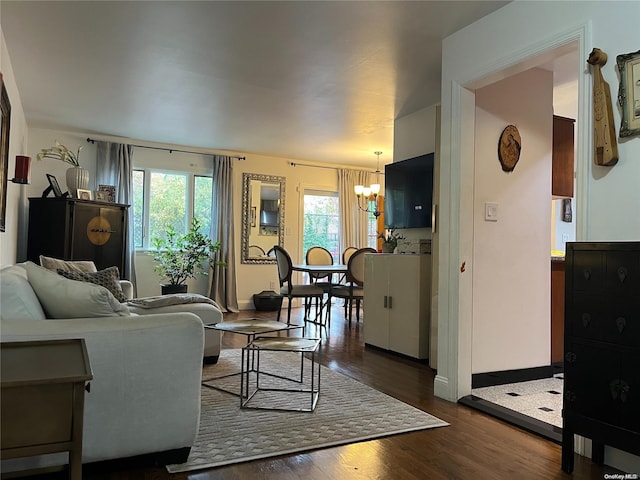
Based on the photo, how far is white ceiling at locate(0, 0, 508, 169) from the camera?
2791mm

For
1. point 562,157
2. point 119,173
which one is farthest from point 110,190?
point 562,157

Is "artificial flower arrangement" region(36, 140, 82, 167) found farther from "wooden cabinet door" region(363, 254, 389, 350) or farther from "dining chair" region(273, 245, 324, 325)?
"wooden cabinet door" region(363, 254, 389, 350)

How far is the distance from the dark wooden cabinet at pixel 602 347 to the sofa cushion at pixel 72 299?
2017 millimetres

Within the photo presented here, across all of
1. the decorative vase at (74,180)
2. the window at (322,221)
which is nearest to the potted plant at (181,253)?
the decorative vase at (74,180)

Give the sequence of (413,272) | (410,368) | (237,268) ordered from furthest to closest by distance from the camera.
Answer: (237,268)
(413,272)
(410,368)

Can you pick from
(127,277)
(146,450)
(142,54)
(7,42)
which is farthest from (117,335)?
(127,277)

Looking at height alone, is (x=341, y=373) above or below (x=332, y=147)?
below

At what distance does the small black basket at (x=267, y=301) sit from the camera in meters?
6.91

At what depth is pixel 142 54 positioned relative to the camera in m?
3.42

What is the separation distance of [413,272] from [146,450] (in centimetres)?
271

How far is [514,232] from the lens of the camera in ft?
11.0

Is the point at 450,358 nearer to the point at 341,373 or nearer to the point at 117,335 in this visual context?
the point at 341,373

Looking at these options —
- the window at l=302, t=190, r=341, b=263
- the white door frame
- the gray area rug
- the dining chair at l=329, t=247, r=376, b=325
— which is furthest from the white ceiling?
the gray area rug

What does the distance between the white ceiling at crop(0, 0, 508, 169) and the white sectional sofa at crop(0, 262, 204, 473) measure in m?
Result: 1.82
